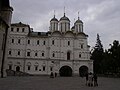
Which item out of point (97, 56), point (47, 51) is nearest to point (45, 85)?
point (47, 51)

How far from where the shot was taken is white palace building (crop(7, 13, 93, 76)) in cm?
5594

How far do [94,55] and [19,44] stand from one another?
98.9 ft

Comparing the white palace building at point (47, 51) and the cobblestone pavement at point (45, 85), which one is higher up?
the white palace building at point (47, 51)

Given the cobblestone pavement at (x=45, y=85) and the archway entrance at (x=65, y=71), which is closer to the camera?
the cobblestone pavement at (x=45, y=85)

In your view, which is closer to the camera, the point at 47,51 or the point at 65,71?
the point at 47,51

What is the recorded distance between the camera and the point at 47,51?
2264 inches

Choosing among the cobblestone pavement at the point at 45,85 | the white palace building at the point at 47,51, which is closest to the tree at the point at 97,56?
the white palace building at the point at 47,51

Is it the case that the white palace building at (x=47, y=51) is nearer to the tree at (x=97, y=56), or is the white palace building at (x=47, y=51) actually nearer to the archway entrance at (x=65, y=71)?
the archway entrance at (x=65, y=71)

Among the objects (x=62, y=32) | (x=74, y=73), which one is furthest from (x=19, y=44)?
(x=74, y=73)

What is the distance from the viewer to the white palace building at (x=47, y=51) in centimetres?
5594

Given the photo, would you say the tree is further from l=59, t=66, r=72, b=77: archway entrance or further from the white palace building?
l=59, t=66, r=72, b=77: archway entrance

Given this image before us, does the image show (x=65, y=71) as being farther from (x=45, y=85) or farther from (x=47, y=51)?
(x=45, y=85)

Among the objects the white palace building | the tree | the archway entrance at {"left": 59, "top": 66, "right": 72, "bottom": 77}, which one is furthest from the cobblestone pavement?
the tree

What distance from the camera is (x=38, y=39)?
58.4 m
